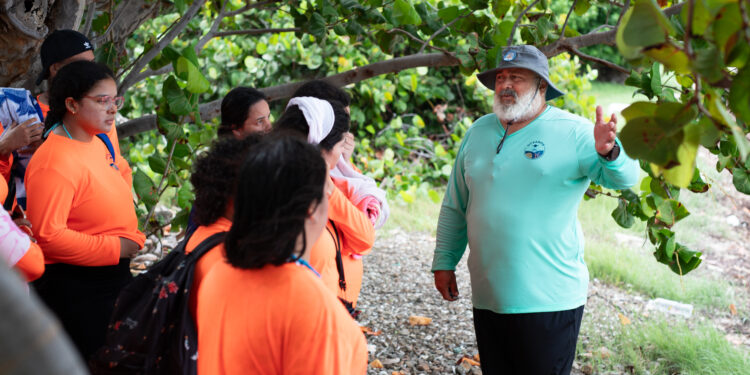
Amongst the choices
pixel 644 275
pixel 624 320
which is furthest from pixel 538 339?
pixel 644 275

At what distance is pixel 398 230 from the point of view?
Answer: 6.76m

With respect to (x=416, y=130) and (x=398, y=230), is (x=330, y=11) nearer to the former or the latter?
(x=398, y=230)

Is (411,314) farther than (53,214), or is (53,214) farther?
(411,314)

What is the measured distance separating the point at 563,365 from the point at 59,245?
188 centimetres

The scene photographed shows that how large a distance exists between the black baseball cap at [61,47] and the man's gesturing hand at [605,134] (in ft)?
7.10

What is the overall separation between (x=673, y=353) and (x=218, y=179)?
11.3 feet

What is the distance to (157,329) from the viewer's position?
1.44 meters

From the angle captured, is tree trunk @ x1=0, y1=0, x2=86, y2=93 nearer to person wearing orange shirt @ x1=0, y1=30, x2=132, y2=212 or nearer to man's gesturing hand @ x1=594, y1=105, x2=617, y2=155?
person wearing orange shirt @ x1=0, y1=30, x2=132, y2=212

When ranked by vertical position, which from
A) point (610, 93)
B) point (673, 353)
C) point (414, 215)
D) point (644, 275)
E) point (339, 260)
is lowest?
point (610, 93)

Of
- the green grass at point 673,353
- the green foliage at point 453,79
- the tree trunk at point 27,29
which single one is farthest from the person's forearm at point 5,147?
the green grass at point 673,353

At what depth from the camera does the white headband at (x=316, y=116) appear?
81.0 inches

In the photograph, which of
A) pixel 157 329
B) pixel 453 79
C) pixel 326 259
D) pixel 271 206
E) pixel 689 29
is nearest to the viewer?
pixel 689 29

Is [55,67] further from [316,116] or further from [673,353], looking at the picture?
[673,353]

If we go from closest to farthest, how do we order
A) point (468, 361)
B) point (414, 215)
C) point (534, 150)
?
1. point (534, 150)
2. point (468, 361)
3. point (414, 215)
